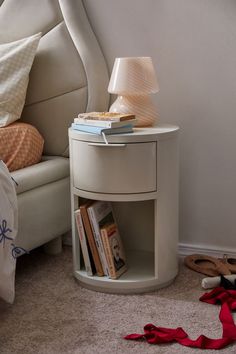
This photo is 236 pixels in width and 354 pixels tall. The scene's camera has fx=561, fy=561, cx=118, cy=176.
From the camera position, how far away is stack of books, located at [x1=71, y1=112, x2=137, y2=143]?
2000 millimetres

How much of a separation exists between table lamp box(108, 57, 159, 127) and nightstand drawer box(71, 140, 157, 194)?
0.19 m

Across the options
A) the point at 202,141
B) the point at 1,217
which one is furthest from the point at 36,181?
the point at 202,141

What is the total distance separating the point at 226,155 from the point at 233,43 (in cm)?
46

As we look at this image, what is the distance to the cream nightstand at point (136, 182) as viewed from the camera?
2.02 metres

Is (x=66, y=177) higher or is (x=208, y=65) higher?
(x=208, y=65)

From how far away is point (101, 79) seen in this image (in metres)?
2.46

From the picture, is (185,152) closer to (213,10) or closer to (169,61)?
(169,61)

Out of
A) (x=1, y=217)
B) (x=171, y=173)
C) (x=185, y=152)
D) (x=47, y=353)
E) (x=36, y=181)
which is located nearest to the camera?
(x=47, y=353)

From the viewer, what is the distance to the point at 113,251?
85.3 inches

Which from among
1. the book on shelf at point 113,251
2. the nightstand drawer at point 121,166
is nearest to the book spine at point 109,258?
the book on shelf at point 113,251

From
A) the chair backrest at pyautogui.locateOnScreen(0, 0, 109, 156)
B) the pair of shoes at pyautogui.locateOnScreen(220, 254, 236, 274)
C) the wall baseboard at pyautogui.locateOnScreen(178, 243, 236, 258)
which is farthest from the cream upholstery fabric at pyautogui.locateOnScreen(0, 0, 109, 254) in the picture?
the pair of shoes at pyautogui.locateOnScreen(220, 254, 236, 274)

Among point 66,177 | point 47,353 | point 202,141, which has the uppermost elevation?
point 202,141

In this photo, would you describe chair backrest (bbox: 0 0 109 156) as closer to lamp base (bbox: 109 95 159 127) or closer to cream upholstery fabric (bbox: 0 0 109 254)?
cream upholstery fabric (bbox: 0 0 109 254)

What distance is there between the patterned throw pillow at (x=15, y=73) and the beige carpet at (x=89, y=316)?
2.36 ft
